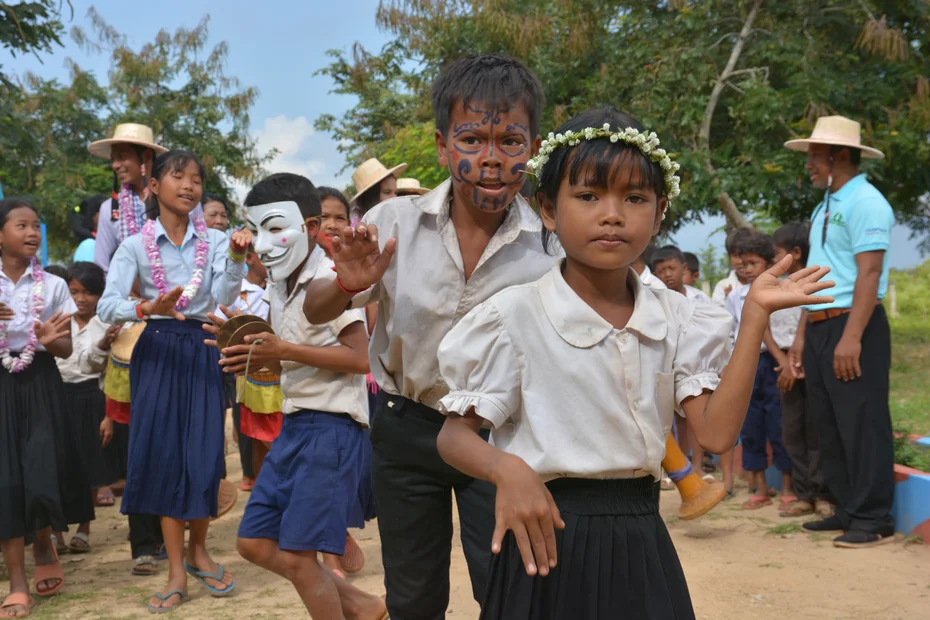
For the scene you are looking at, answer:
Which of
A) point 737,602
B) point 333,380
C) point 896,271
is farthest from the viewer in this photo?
point 896,271

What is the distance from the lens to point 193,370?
5312mm

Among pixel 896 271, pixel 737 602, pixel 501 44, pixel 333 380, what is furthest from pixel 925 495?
pixel 896 271

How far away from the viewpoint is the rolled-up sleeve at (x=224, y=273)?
4.95m

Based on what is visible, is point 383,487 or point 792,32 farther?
point 792,32

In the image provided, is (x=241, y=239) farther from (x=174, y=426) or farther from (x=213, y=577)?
(x=213, y=577)

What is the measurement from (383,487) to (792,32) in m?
11.9

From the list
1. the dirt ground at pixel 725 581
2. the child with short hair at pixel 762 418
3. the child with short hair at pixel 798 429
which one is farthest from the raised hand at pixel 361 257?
the child with short hair at pixel 762 418

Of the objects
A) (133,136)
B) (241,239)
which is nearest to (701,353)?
(241,239)

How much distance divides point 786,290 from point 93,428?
6149mm

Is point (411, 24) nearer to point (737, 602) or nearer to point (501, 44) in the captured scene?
point (501, 44)

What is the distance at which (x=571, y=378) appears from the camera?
229cm

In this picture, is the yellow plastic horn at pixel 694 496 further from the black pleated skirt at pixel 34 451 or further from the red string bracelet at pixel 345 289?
the black pleated skirt at pixel 34 451

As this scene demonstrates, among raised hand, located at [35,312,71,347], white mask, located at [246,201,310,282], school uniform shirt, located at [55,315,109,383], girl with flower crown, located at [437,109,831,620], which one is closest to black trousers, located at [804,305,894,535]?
white mask, located at [246,201,310,282]

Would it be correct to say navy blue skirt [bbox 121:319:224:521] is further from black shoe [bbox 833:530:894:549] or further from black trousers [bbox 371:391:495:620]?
black shoe [bbox 833:530:894:549]
